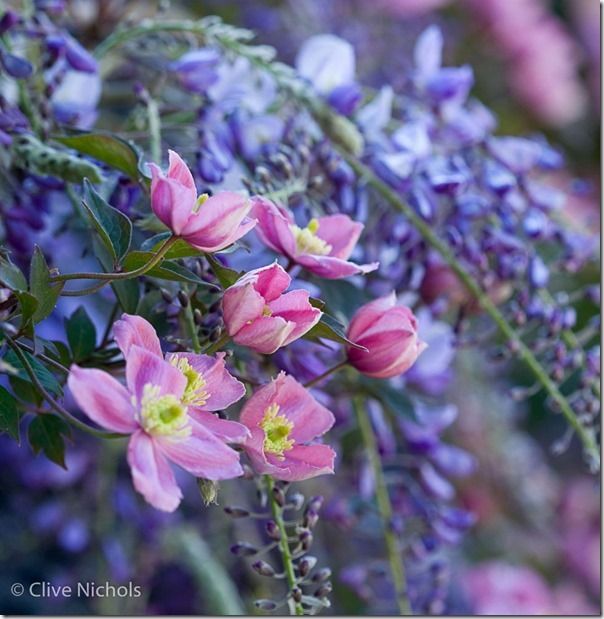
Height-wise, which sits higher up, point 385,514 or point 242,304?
point 242,304

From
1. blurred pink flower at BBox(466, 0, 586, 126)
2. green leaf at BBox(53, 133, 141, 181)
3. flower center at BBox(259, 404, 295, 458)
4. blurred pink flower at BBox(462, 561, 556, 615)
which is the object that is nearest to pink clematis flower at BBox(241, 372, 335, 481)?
flower center at BBox(259, 404, 295, 458)

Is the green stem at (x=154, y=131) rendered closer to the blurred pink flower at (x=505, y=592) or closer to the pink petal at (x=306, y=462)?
the pink petal at (x=306, y=462)

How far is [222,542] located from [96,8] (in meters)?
0.37

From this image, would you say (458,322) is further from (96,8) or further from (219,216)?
(96,8)

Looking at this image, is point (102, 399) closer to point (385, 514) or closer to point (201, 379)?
point (201, 379)

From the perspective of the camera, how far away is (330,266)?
0.30 meters

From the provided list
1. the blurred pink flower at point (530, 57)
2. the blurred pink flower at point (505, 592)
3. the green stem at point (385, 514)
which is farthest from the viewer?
the blurred pink flower at point (530, 57)

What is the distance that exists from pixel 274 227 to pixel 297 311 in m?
0.05

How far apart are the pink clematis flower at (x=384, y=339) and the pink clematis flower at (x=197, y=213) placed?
0.07m

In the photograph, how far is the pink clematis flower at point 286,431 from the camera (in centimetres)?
27

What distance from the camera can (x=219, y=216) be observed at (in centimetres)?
26

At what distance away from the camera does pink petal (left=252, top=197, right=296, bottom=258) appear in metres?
0.30

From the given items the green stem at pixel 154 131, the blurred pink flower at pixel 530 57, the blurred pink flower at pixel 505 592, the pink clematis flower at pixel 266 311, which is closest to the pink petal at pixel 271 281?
the pink clematis flower at pixel 266 311

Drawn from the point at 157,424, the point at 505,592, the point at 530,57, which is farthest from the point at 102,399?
the point at 530,57
